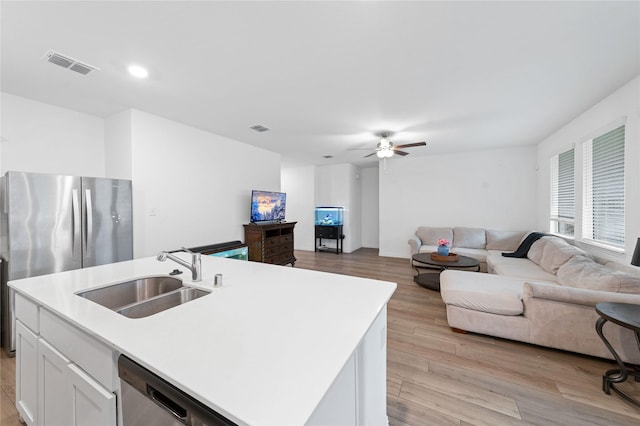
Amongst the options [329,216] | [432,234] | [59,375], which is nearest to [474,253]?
[432,234]

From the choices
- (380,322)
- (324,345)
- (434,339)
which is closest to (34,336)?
(324,345)

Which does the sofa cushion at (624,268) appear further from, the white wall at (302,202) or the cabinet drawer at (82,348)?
the white wall at (302,202)

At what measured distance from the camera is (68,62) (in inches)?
83.3

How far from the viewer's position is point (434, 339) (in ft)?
8.06

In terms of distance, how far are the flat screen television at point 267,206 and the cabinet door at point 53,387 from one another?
3.53 metres

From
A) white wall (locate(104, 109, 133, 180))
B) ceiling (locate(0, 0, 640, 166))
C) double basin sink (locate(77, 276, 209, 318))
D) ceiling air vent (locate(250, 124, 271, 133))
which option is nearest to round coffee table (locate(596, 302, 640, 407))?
ceiling (locate(0, 0, 640, 166))

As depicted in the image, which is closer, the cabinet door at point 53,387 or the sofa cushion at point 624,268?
the cabinet door at point 53,387

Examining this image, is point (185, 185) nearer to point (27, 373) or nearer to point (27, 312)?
point (27, 312)

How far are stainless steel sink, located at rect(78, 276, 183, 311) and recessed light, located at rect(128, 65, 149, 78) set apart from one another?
1.88m

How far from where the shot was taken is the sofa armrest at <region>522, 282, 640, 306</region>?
1.97 metres

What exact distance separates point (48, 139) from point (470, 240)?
7.01 meters

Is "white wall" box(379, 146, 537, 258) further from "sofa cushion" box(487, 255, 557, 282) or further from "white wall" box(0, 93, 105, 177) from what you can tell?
"white wall" box(0, 93, 105, 177)

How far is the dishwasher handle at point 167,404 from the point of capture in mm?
692

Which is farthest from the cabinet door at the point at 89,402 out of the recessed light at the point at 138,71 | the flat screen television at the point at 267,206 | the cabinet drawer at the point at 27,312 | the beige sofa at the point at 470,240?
the beige sofa at the point at 470,240
